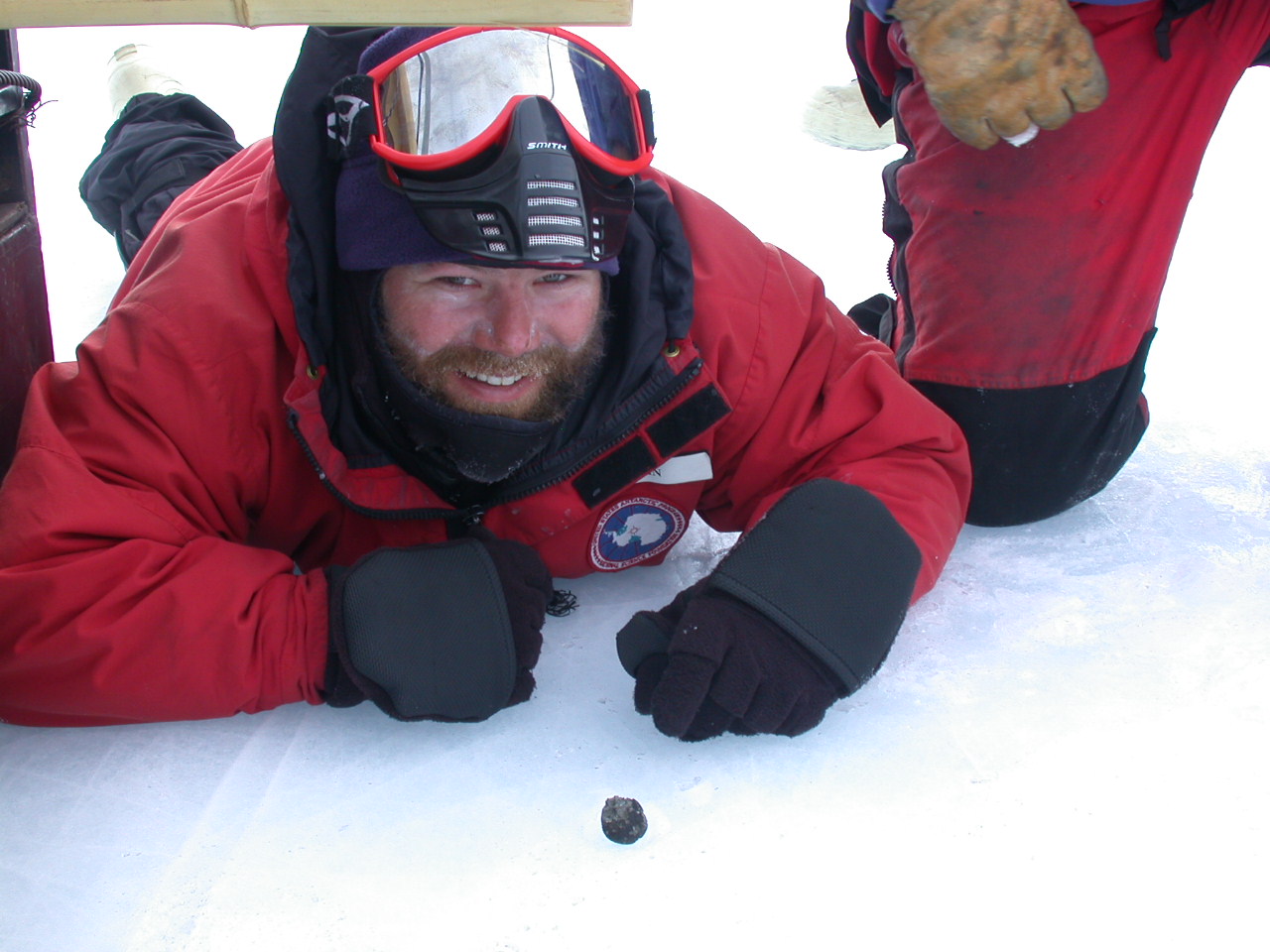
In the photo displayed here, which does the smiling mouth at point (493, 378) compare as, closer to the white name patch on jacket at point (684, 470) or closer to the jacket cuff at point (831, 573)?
the white name patch on jacket at point (684, 470)

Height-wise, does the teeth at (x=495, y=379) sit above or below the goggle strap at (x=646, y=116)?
below

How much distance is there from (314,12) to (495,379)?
2.35 feet

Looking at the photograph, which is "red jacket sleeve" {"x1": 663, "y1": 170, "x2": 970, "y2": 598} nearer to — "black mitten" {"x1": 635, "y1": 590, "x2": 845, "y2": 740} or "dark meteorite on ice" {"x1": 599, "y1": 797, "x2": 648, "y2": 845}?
"black mitten" {"x1": 635, "y1": 590, "x2": 845, "y2": 740}

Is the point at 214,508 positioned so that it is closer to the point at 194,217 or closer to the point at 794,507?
the point at 194,217

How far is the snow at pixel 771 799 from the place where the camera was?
1.15 m

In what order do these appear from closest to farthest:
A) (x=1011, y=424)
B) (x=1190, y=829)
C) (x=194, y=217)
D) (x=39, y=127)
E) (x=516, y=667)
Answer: (x=1190, y=829), (x=516, y=667), (x=194, y=217), (x=1011, y=424), (x=39, y=127)

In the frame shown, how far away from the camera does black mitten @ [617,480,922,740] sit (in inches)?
52.8

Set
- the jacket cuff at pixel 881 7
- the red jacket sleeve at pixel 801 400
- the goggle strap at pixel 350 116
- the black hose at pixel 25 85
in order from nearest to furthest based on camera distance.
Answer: the goggle strap at pixel 350 116, the black hose at pixel 25 85, the red jacket sleeve at pixel 801 400, the jacket cuff at pixel 881 7

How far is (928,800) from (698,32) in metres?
5.02

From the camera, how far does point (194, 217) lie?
1.67 metres

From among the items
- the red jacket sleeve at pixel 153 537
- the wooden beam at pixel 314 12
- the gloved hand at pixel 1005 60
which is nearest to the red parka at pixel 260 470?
the red jacket sleeve at pixel 153 537

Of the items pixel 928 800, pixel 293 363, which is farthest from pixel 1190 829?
pixel 293 363

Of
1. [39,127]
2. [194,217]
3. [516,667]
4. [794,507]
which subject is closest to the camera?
[516,667]

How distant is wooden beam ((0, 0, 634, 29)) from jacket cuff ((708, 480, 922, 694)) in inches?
29.6
